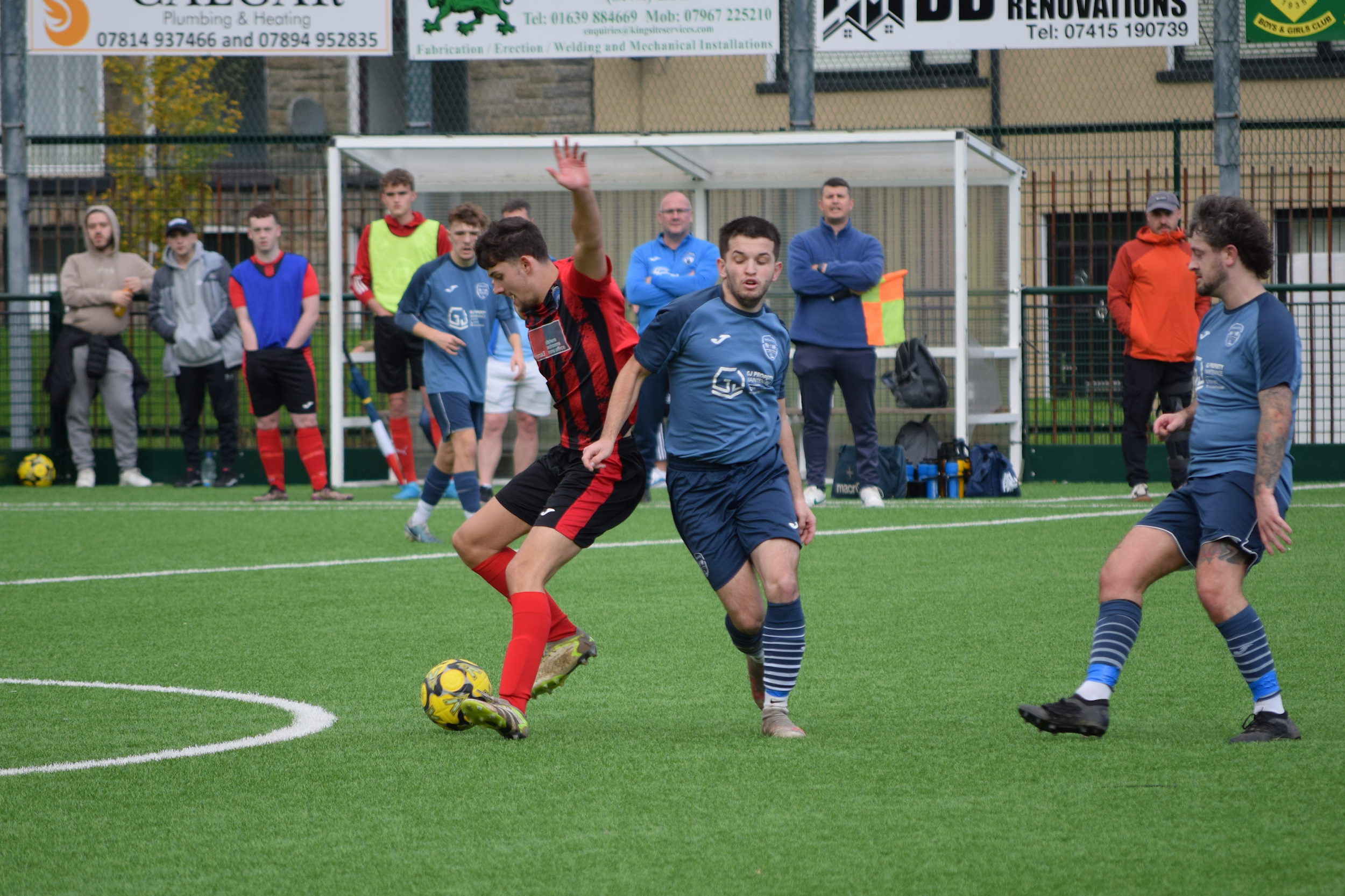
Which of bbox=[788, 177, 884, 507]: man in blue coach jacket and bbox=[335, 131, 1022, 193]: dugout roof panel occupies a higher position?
bbox=[335, 131, 1022, 193]: dugout roof panel

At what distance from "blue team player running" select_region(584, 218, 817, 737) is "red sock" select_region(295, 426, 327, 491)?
299 inches

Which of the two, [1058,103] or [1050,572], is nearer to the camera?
[1050,572]

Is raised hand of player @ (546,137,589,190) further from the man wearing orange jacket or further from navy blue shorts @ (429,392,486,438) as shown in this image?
the man wearing orange jacket

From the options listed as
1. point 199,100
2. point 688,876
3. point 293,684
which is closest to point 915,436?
point 293,684

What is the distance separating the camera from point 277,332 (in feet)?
39.9

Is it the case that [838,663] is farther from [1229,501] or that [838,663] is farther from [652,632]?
[1229,501]

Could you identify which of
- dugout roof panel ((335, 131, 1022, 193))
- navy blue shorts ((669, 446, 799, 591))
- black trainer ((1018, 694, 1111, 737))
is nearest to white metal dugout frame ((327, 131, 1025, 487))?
dugout roof panel ((335, 131, 1022, 193))

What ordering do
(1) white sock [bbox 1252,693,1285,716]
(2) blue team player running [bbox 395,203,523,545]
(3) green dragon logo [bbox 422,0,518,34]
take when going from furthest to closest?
(3) green dragon logo [bbox 422,0,518,34]
(2) blue team player running [bbox 395,203,523,545]
(1) white sock [bbox 1252,693,1285,716]

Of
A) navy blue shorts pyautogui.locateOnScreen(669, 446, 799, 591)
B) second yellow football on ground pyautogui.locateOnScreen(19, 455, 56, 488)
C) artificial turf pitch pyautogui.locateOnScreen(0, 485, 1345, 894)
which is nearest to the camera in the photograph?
artificial turf pitch pyautogui.locateOnScreen(0, 485, 1345, 894)

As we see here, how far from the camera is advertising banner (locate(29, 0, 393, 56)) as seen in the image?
14.2 meters

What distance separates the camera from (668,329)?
5195 mm

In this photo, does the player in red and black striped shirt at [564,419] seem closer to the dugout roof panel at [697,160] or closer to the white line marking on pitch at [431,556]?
the white line marking on pitch at [431,556]

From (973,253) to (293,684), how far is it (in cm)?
999

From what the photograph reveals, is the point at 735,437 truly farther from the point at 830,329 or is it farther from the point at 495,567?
the point at 830,329
